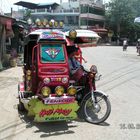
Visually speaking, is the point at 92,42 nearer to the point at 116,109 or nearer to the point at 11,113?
the point at 116,109

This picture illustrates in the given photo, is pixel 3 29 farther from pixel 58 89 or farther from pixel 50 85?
pixel 58 89

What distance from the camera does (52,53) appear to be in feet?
25.6

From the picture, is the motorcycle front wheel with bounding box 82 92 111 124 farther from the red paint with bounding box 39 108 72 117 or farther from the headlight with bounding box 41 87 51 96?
the headlight with bounding box 41 87 51 96

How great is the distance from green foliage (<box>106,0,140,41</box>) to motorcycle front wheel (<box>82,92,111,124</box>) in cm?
6789

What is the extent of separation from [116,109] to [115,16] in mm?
67765

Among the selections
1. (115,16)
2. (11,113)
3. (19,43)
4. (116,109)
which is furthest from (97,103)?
(115,16)

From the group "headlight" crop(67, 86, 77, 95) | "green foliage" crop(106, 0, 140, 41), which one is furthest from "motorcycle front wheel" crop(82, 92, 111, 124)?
"green foliage" crop(106, 0, 140, 41)

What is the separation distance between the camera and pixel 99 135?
22.2 ft

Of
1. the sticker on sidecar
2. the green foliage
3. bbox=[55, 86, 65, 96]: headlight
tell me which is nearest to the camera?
the sticker on sidecar

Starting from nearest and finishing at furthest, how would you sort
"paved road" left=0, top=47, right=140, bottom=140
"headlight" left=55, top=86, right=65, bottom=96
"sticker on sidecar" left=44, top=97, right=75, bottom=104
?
"paved road" left=0, top=47, right=140, bottom=140, "sticker on sidecar" left=44, top=97, right=75, bottom=104, "headlight" left=55, top=86, right=65, bottom=96

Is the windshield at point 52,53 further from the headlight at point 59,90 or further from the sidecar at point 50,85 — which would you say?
the headlight at point 59,90

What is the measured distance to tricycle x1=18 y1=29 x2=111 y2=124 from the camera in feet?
23.4

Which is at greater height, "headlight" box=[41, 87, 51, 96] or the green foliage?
the green foliage

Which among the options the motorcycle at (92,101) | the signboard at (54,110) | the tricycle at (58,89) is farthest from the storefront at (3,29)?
the signboard at (54,110)
